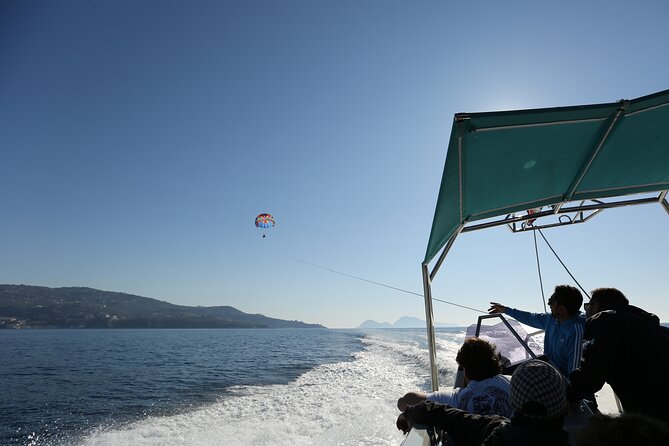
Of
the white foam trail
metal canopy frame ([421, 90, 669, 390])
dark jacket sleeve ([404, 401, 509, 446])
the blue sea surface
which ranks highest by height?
metal canopy frame ([421, 90, 669, 390])

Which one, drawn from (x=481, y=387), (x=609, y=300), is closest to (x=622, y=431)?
(x=481, y=387)

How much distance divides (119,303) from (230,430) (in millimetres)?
221510

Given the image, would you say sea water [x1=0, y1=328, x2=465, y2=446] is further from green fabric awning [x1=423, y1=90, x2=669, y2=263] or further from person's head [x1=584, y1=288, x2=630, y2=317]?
person's head [x1=584, y1=288, x2=630, y2=317]

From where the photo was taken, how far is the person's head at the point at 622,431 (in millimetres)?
672

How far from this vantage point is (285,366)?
18453 millimetres

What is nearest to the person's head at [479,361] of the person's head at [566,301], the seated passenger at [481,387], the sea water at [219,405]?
the seated passenger at [481,387]

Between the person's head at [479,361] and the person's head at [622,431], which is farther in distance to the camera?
the person's head at [479,361]

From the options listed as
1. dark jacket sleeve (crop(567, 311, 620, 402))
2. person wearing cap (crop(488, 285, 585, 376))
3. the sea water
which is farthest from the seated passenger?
the sea water

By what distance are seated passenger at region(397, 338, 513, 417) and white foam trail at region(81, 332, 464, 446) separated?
501cm

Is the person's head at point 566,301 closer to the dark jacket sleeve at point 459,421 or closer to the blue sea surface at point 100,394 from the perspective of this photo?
the dark jacket sleeve at point 459,421

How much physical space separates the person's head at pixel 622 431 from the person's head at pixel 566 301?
8.95 feet

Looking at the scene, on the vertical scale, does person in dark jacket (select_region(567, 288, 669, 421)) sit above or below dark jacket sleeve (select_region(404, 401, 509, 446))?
above

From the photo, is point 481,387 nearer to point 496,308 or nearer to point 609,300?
point 609,300

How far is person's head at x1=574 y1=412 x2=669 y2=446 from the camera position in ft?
2.20
